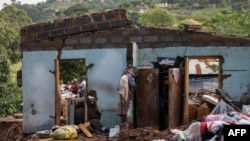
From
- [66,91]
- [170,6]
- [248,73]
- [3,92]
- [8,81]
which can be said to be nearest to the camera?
[248,73]

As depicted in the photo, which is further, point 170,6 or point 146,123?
point 170,6

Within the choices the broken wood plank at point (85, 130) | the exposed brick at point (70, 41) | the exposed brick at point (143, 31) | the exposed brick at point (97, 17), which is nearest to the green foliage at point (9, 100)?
the exposed brick at point (70, 41)

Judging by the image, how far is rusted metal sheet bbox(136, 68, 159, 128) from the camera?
38.9 ft

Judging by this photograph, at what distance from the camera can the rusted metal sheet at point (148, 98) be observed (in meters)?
11.9

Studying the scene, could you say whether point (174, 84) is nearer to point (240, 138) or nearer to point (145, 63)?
point (145, 63)

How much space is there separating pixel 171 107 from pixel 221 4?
67574 mm

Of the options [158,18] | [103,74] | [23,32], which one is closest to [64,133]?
[103,74]

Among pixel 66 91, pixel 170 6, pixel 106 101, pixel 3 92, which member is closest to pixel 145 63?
pixel 106 101

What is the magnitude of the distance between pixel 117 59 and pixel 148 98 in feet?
5.52

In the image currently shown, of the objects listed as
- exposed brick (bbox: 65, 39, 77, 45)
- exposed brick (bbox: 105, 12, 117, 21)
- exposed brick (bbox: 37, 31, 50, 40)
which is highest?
exposed brick (bbox: 105, 12, 117, 21)

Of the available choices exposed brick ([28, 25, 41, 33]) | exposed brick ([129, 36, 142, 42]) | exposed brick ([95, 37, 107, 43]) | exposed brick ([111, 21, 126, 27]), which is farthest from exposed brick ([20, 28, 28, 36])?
exposed brick ([129, 36, 142, 42])

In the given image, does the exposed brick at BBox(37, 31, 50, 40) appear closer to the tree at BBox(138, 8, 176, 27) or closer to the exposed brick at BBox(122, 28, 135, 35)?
the exposed brick at BBox(122, 28, 135, 35)

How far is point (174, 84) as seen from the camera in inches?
449

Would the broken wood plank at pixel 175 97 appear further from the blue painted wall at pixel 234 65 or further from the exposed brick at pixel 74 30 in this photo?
the exposed brick at pixel 74 30
